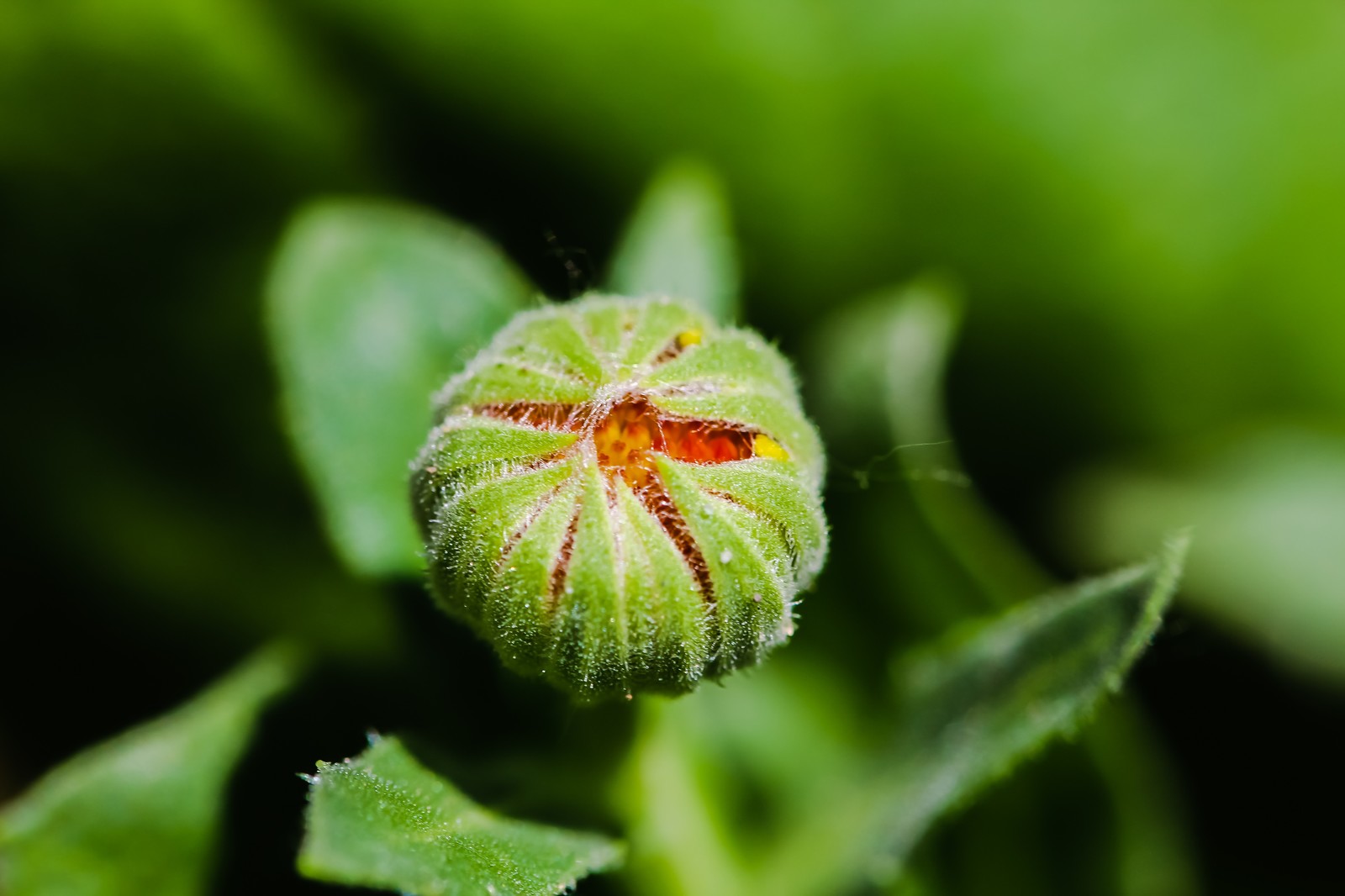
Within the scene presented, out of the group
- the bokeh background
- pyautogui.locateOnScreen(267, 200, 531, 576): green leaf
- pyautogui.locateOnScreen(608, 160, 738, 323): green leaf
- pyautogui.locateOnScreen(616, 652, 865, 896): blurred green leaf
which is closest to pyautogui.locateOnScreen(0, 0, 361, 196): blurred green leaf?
the bokeh background

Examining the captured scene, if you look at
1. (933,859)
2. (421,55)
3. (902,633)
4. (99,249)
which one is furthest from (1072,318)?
(99,249)

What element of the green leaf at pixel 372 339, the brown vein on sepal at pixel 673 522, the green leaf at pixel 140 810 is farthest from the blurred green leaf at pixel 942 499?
the green leaf at pixel 140 810

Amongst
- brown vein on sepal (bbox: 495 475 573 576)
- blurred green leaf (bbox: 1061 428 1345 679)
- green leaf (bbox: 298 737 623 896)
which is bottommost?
blurred green leaf (bbox: 1061 428 1345 679)

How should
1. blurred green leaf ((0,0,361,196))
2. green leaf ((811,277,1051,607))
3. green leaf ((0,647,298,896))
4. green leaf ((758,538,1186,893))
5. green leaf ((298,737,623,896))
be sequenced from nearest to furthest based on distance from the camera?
1. green leaf ((298,737,623,896))
2. green leaf ((758,538,1186,893))
3. green leaf ((0,647,298,896))
4. green leaf ((811,277,1051,607))
5. blurred green leaf ((0,0,361,196))

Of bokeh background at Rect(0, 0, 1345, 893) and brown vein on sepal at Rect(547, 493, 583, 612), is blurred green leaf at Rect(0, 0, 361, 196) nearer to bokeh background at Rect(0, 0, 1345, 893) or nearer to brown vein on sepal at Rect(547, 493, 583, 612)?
bokeh background at Rect(0, 0, 1345, 893)

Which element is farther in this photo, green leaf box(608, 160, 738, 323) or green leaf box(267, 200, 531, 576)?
green leaf box(608, 160, 738, 323)

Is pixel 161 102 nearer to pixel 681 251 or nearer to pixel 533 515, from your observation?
pixel 681 251

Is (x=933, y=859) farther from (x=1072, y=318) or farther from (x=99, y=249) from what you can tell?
(x=99, y=249)

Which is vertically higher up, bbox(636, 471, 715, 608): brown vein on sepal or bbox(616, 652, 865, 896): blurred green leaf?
bbox(636, 471, 715, 608): brown vein on sepal
